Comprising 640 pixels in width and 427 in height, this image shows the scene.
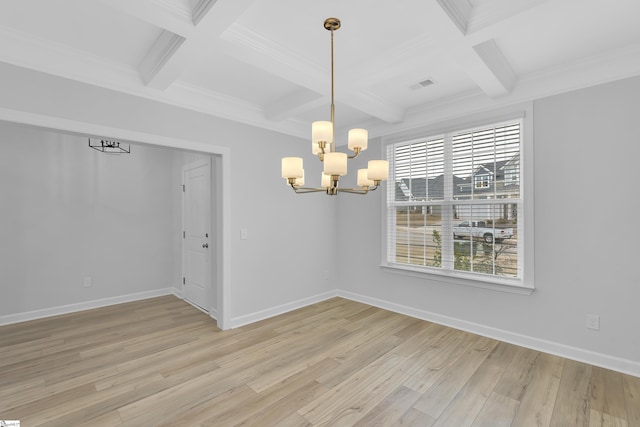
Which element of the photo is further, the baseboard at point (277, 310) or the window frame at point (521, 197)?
the baseboard at point (277, 310)

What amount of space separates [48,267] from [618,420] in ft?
19.5

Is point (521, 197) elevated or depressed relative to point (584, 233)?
elevated

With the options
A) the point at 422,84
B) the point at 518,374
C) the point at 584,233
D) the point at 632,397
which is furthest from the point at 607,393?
the point at 422,84

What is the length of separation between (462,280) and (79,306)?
511 centimetres

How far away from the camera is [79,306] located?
4.14m

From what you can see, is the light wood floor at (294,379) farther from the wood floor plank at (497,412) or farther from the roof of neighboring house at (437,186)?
the roof of neighboring house at (437,186)

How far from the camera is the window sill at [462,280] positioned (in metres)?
3.02

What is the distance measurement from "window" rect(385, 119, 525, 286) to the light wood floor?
816 millimetres

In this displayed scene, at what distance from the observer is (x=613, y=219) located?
2531 mm

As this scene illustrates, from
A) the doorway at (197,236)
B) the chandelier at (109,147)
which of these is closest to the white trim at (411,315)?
the doorway at (197,236)

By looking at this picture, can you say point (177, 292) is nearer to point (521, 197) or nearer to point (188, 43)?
point (188, 43)

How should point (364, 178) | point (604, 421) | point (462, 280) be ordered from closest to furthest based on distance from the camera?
point (604, 421) → point (364, 178) → point (462, 280)

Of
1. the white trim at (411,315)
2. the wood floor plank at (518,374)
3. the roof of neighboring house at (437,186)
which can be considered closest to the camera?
the wood floor plank at (518,374)

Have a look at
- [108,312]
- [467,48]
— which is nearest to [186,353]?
[108,312]
